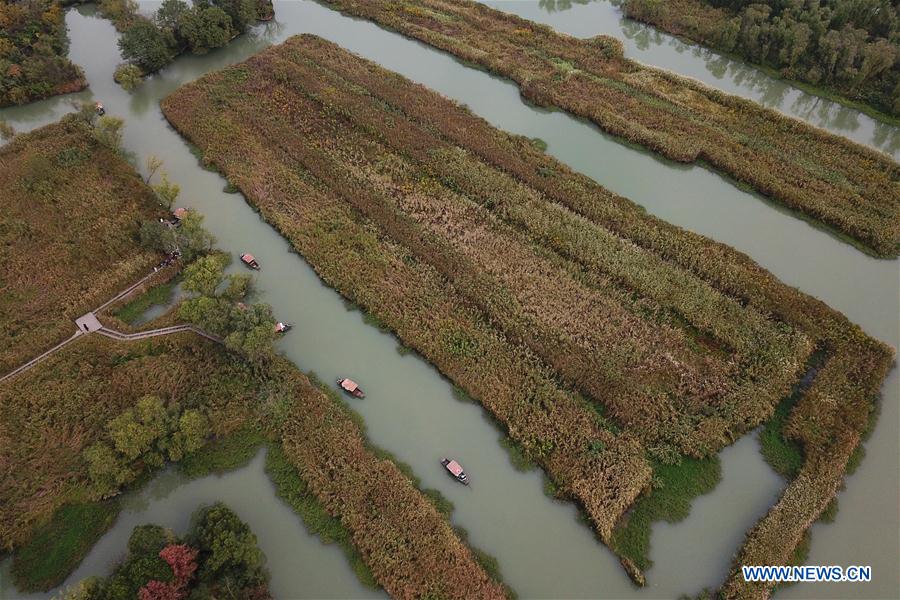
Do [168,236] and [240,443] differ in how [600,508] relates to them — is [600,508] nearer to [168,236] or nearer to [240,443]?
[240,443]

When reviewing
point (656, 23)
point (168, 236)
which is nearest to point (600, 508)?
point (168, 236)

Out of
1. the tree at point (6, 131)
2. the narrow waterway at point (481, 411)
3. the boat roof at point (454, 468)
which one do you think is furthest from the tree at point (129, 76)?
the boat roof at point (454, 468)

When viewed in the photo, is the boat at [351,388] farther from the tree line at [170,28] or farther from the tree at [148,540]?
the tree line at [170,28]

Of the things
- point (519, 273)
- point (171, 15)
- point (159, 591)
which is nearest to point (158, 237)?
point (159, 591)

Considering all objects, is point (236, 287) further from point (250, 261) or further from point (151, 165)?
point (151, 165)

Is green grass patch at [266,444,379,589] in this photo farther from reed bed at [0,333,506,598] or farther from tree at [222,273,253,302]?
tree at [222,273,253,302]
